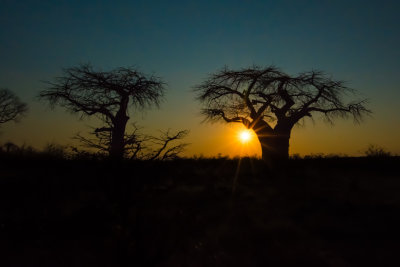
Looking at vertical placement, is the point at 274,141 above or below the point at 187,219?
above

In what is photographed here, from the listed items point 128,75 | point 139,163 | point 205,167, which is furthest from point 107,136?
point 128,75

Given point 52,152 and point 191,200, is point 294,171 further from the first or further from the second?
point 52,152

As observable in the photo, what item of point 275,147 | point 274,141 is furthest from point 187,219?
point 274,141

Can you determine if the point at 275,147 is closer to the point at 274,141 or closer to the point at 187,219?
the point at 274,141

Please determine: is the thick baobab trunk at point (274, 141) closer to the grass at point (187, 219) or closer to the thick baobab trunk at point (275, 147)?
the thick baobab trunk at point (275, 147)

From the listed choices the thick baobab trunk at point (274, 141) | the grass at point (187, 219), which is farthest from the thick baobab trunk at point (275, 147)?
the grass at point (187, 219)

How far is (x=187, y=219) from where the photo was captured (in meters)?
8.24

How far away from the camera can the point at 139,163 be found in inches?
429

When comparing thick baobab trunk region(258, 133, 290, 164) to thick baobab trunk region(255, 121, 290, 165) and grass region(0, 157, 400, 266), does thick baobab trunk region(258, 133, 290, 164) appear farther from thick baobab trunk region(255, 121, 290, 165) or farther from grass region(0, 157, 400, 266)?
grass region(0, 157, 400, 266)

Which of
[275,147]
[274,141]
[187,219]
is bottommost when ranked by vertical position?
[187,219]

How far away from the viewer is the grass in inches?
275

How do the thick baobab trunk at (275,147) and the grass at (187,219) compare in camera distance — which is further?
the thick baobab trunk at (275,147)

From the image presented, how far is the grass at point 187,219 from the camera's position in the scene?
6.98m

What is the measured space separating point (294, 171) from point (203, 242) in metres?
9.81
